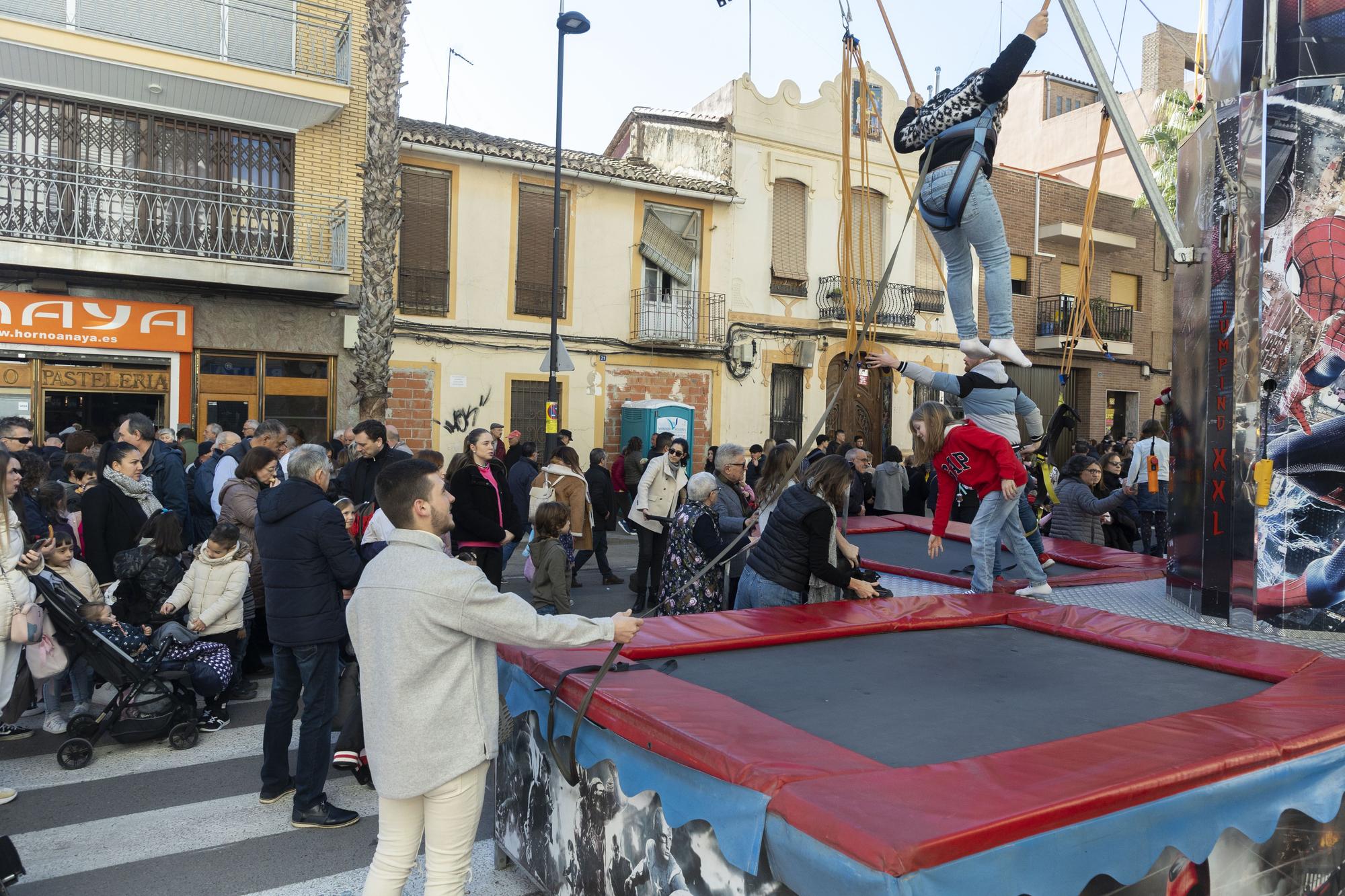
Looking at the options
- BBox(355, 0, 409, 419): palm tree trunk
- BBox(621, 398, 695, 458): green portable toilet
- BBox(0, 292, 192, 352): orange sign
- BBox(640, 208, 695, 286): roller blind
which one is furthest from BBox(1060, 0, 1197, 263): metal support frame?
BBox(640, 208, 695, 286): roller blind

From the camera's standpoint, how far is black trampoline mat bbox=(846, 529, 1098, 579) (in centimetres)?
689

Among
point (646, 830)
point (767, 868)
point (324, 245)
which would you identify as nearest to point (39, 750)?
point (646, 830)

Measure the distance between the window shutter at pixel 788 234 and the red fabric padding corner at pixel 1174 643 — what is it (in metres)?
15.8

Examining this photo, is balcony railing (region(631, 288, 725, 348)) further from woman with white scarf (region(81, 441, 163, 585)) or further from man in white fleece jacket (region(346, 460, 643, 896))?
man in white fleece jacket (region(346, 460, 643, 896))

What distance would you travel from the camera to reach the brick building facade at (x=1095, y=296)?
22344 millimetres

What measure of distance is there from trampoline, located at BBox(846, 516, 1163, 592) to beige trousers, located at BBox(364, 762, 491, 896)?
13.6 ft

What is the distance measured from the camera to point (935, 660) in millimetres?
3918

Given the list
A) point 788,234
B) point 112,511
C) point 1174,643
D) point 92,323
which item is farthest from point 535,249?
point 1174,643

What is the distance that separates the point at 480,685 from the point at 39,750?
12.5ft

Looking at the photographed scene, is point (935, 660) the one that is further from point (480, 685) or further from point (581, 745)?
point (480, 685)

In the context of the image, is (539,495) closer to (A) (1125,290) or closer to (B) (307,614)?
(B) (307,614)

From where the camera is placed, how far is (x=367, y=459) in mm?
6945

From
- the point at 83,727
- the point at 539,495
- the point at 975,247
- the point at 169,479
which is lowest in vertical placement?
the point at 83,727

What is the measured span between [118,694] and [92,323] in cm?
990
